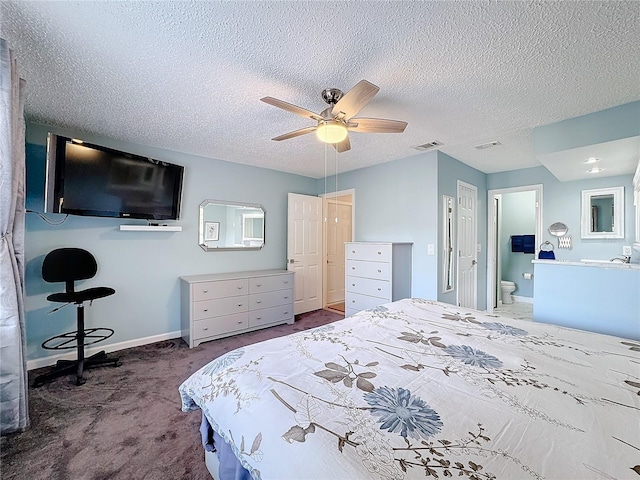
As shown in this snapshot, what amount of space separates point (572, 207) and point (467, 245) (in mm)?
1461

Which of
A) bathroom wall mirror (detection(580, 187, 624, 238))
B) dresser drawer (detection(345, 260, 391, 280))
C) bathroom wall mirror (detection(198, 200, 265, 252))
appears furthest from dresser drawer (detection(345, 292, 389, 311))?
bathroom wall mirror (detection(580, 187, 624, 238))

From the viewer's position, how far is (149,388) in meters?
2.32

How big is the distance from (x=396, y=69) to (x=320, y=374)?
74.1 inches

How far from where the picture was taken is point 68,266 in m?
2.65

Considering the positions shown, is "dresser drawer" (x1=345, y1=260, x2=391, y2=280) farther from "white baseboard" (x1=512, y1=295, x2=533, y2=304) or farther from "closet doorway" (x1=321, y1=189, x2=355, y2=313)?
"white baseboard" (x1=512, y1=295, x2=533, y2=304)

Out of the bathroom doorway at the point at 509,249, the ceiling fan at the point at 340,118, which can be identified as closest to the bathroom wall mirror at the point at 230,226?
the ceiling fan at the point at 340,118

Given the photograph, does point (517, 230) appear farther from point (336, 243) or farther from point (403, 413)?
point (403, 413)

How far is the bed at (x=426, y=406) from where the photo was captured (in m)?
0.72

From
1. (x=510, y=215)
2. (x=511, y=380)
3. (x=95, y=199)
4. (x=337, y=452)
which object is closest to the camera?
(x=337, y=452)

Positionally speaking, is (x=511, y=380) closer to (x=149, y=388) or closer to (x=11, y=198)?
(x=149, y=388)

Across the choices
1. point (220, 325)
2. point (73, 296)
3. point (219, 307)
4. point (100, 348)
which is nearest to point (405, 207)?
point (219, 307)

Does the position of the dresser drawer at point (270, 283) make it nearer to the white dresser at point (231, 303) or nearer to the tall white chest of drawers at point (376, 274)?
the white dresser at point (231, 303)

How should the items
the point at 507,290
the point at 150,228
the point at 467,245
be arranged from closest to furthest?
the point at 150,228
the point at 467,245
the point at 507,290

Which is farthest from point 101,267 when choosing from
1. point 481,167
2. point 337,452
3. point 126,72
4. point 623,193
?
point 623,193
